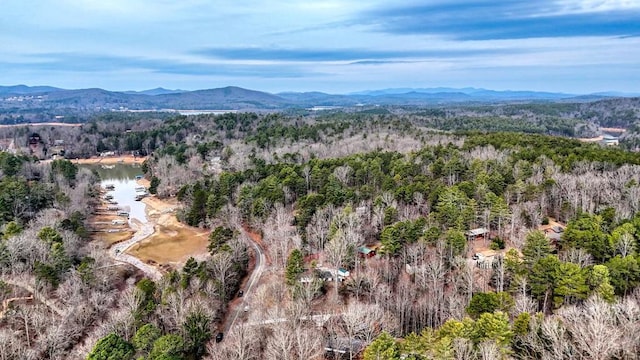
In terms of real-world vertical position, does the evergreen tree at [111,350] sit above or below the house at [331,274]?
above

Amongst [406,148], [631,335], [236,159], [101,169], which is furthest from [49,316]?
[101,169]

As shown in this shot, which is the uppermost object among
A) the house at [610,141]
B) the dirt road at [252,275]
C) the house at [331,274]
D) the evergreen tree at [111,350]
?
the house at [610,141]

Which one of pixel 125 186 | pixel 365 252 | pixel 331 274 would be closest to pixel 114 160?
pixel 125 186

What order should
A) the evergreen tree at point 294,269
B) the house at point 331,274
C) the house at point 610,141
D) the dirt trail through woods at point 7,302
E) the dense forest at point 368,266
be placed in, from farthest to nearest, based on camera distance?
the house at point 610,141 < the house at point 331,274 < the evergreen tree at point 294,269 < the dirt trail through woods at point 7,302 < the dense forest at point 368,266

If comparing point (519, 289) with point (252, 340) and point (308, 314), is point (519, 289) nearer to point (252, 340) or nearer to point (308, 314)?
point (308, 314)

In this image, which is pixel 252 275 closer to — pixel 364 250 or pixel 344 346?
pixel 364 250

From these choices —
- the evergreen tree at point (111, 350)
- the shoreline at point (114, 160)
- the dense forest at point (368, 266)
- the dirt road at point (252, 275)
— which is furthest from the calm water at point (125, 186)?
the evergreen tree at point (111, 350)

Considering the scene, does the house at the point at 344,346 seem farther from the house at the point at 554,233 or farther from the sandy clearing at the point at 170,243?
the house at the point at 554,233
